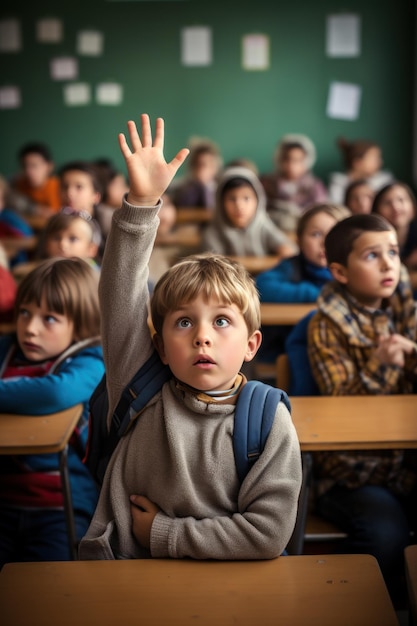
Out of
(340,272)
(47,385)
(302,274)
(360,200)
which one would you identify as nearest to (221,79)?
(360,200)

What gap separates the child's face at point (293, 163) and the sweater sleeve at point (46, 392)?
5505mm

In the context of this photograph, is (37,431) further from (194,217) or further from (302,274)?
(194,217)

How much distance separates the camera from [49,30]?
8078mm

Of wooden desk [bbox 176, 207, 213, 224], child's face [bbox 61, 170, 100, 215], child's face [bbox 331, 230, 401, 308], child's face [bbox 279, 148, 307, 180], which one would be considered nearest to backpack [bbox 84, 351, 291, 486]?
child's face [bbox 331, 230, 401, 308]

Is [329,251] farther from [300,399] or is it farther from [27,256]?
[27,256]

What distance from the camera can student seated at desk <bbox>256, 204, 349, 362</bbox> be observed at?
3453 millimetres

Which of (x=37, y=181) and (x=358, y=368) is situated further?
(x=37, y=181)

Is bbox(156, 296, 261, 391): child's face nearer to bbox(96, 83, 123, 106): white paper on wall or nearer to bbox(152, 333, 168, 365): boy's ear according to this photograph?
bbox(152, 333, 168, 365): boy's ear

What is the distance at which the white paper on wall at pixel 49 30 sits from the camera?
806 centimetres

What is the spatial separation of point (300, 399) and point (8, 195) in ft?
19.1

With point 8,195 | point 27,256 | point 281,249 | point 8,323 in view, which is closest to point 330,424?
point 8,323

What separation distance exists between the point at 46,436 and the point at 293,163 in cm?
A: 576

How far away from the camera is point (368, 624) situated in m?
1.21

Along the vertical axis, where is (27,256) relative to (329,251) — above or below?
below
